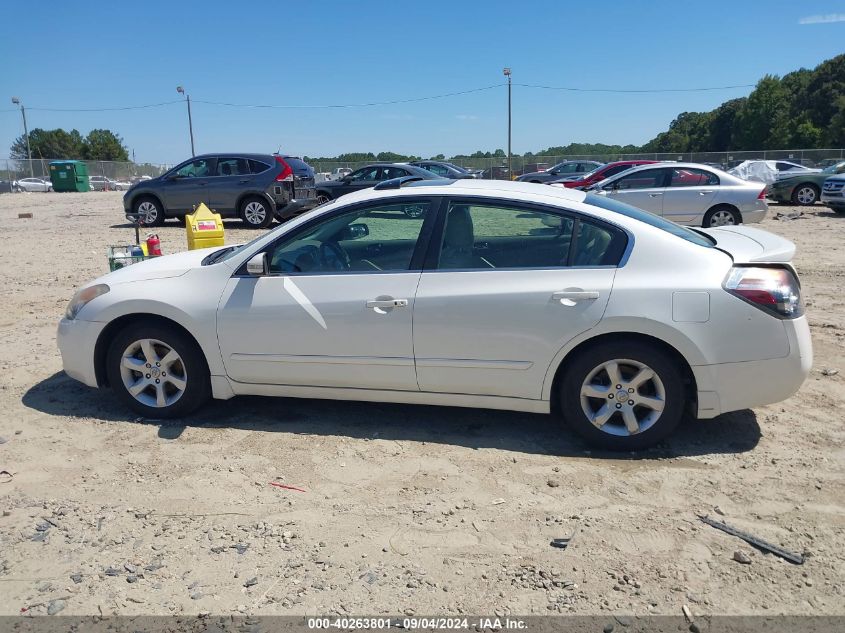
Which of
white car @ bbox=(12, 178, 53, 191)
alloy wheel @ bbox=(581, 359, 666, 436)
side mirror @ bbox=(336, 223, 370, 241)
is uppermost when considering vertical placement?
white car @ bbox=(12, 178, 53, 191)

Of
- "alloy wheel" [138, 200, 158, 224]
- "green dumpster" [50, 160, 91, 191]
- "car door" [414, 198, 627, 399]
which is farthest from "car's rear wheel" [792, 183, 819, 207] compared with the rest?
"green dumpster" [50, 160, 91, 191]

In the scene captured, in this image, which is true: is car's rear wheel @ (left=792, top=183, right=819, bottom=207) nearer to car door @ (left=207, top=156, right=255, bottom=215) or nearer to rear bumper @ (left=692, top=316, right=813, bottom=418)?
car door @ (left=207, top=156, right=255, bottom=215)

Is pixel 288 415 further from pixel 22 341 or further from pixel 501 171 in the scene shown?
pixel 501 171

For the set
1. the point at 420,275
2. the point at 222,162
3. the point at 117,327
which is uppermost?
the point at 222,162

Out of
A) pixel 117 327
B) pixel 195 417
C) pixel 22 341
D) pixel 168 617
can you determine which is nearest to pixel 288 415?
pixel 195 417

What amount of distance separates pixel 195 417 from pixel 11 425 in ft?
4.06

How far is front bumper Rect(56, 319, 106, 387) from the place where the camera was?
181 inches

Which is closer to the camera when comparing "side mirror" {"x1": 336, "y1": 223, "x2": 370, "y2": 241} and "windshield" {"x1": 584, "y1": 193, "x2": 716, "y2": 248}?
"windshield" {"x1": 584, "y1": 193, "x2": 716, "y2": 248}

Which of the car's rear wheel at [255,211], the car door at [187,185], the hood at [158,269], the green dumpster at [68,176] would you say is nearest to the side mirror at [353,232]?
the hood at [158,269]

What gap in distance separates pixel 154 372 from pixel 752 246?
4.01 m

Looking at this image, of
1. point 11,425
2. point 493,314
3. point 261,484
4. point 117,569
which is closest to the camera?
point 117,569

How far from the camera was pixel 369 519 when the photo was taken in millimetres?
3396

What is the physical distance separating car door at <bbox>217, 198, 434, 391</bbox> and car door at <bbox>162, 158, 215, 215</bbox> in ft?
41.5

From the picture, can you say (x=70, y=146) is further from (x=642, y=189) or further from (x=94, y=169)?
(x=642, y=189)
